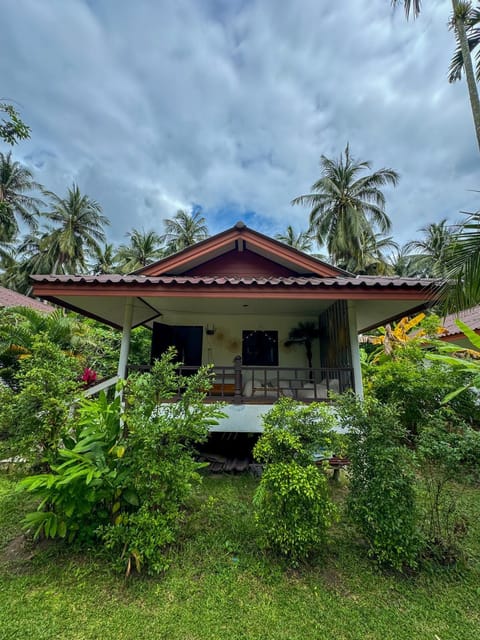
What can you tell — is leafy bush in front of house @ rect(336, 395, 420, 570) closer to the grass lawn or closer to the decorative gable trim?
the grass lawn

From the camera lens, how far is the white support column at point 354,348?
5.62 meters

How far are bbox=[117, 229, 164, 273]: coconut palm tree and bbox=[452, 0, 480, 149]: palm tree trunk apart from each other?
23.0 meters

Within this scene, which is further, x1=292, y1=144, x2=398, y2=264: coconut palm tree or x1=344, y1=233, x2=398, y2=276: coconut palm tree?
x1=344, y1=233, x2=398, y2=276: coconut palm tree

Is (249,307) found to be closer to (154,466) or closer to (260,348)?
(260,348)

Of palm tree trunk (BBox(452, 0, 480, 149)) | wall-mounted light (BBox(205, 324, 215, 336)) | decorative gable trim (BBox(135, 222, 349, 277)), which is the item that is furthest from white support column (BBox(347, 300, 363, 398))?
palm tree trunk (BBox(452, 0, 480, 149))

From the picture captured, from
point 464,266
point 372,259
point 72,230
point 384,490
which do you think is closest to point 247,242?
point 464,266

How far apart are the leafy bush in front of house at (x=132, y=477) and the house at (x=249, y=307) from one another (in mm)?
1781

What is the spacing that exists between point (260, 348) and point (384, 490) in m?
5.84

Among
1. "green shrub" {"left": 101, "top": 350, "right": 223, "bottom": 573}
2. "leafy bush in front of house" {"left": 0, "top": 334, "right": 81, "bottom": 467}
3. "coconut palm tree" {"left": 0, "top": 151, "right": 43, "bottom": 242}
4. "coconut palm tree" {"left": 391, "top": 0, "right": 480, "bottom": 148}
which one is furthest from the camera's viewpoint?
"coconut palm tree" {"left": 0, "top": 151, "right": 43, "bottom": 242}

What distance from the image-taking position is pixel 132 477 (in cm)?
286

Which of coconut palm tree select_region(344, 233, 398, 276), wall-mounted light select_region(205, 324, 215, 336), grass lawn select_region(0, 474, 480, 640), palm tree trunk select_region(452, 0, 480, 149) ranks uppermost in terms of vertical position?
coconut palm tree select_region(344, 233, 398, 276)

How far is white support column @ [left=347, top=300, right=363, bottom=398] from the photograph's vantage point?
5.62 meters

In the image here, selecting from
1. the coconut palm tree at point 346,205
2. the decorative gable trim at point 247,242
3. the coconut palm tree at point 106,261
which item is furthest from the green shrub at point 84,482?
the coconut palm tree at point 106,261

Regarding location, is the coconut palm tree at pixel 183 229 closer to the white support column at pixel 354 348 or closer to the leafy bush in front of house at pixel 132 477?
the white support column at pixel 354 348
